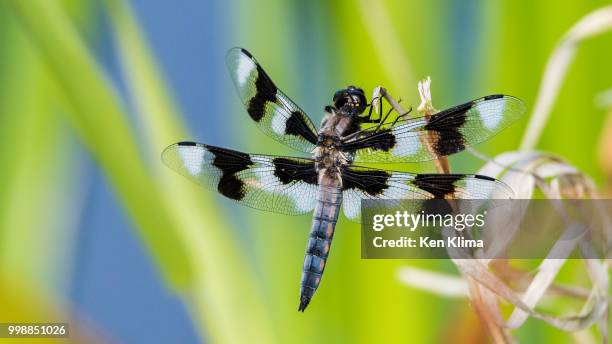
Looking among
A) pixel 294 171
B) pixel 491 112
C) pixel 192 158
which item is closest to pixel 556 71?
pixel 491 112

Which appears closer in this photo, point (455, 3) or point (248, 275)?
point (248, 275)

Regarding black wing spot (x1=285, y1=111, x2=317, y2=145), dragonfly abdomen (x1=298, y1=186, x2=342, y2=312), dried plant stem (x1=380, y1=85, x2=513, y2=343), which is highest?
black wing spot (x1=285, y1=111, x2=317, y2=145)

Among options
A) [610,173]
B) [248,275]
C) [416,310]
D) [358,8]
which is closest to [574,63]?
[610,173]

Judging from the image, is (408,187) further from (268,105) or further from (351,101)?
(268,105)

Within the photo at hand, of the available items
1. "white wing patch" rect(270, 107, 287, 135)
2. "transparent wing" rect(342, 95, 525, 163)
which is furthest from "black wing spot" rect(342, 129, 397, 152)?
"white wing patch" rect(270, 107, 287, 135)

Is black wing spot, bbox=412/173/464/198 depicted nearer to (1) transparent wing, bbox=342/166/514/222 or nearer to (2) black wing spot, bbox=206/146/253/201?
(1) transparent wing, bbox=342/166/514/222

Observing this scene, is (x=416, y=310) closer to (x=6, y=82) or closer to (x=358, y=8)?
(x=358, y=8)

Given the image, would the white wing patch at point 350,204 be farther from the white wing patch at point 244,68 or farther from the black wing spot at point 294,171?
the white wing patch at point 244,68
